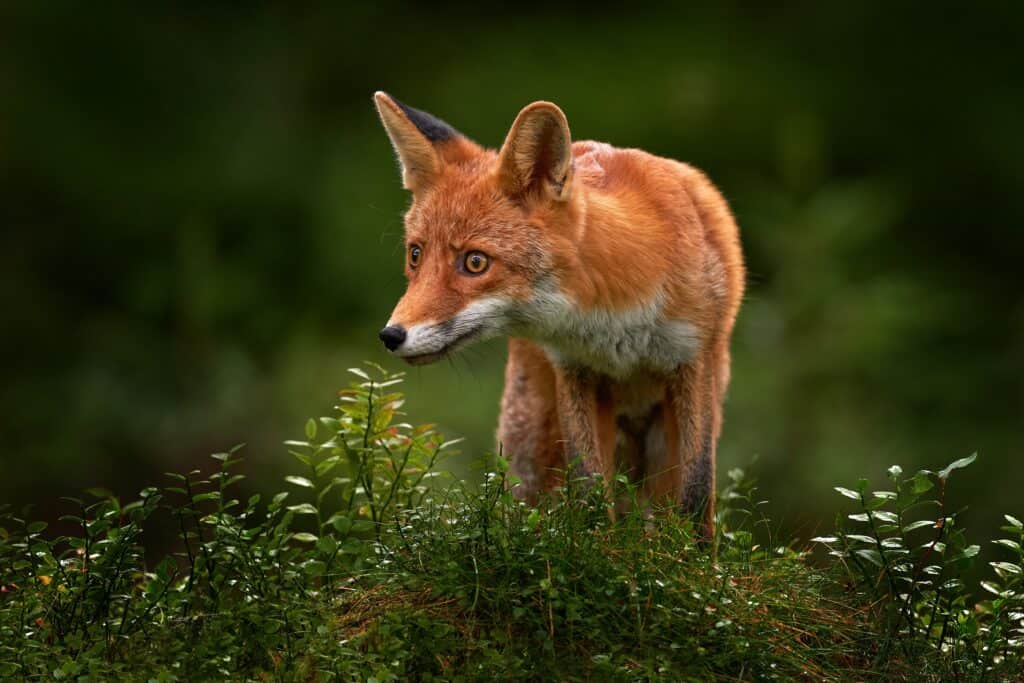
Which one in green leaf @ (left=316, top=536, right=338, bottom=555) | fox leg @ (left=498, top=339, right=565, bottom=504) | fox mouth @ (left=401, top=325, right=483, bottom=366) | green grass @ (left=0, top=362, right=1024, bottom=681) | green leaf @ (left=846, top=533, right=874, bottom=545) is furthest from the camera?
fox leg @ (left=498, top=339, right=565, bottom=504)

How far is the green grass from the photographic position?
3.49m

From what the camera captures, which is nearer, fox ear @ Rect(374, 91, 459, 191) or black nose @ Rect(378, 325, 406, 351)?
black nose @ Rect(378, 325, 406, 351)

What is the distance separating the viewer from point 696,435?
4.64m

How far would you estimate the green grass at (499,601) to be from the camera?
137 inches

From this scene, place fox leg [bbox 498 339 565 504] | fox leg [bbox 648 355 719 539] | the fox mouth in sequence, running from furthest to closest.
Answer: fox leg [bbox 498 339 565 504], fox leg [bbox 648 355 719 539], the fox mouth

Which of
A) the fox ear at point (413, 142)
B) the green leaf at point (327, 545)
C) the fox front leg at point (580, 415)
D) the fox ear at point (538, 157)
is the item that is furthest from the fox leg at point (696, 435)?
the green leaf at point (327, 545)

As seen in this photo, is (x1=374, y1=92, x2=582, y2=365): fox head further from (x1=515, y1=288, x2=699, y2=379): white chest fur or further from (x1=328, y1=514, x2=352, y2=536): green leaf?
(x1=328, y1=514, x2=352, y2=536): green leaf

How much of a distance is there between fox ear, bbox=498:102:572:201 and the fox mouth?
Result: 1.56 feet

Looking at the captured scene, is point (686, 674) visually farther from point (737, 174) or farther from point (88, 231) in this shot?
point (88, 231)

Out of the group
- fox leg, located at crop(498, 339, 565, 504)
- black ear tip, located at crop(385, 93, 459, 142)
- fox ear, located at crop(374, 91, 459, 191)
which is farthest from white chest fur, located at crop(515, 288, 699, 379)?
black ear tip, located at crop(385, 93, 459, 142)

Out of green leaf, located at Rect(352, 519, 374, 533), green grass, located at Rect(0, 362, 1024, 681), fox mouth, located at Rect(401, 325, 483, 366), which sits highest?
fox mouth, located at Rect(401, 325, 483, 366)

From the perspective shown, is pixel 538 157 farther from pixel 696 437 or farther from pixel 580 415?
pixel 696 437

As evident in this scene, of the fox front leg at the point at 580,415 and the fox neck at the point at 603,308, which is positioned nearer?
the fox neck at the point at 603,308

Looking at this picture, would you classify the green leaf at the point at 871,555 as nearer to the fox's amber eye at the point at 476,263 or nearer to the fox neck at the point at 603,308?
the fox neck at the point at 603,308
